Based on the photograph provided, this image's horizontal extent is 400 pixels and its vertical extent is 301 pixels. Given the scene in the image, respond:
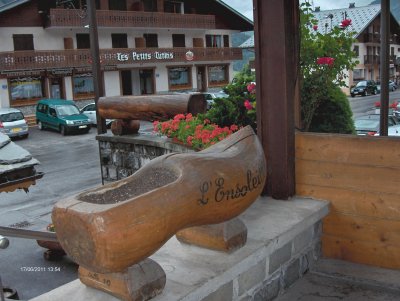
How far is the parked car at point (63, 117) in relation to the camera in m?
24.2

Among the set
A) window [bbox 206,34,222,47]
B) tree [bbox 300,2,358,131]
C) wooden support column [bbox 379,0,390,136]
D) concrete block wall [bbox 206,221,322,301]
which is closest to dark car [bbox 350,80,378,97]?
window [bbox 206,34,222,47]

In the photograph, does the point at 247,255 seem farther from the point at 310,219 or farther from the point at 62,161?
the point at 62,161

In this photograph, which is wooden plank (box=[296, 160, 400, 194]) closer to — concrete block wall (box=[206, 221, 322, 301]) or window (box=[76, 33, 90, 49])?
concrete block wall (box=[206, 221, 322, 301])

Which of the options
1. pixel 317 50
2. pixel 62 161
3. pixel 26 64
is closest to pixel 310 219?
pixel 317 50

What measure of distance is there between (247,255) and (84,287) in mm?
926

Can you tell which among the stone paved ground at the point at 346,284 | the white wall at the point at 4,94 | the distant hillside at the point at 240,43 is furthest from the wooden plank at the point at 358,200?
the distant hillside at the point at 240,43

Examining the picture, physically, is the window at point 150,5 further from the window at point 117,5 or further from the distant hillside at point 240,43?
the distant hillside at point 240,43

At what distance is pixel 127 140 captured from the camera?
744cm

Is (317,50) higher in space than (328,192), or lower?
higher

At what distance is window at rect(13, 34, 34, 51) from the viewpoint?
2875 centimetres

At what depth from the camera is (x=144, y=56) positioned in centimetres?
3328

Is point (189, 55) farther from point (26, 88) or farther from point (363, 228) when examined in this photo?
point (363, 228)

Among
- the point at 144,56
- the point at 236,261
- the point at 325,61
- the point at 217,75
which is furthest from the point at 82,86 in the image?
the point at 236,261

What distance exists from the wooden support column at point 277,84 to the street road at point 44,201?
4.59m
